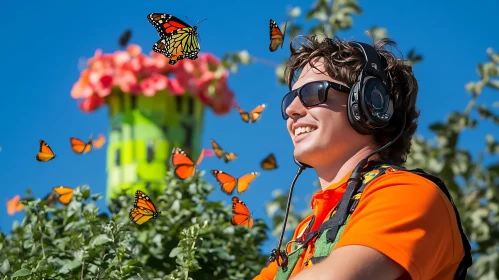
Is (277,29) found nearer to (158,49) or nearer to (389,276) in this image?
(158,49)

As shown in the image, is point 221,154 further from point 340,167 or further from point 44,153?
point 340,167

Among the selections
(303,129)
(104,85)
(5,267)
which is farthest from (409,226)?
(104,85)

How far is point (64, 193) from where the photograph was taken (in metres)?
3.49

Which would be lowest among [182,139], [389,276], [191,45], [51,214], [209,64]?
[389,276]

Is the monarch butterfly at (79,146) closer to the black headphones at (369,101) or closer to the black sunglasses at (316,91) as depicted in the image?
the black sunglasses at (316,91)

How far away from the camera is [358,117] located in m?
2.44

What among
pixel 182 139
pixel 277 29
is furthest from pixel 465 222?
pixel 277 29

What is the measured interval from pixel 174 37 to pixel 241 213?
70cm

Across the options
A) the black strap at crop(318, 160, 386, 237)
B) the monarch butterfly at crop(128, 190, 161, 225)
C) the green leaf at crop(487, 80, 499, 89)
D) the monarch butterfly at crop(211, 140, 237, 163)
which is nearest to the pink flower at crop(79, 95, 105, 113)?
the green leaf at crop(487, 80, 499, 89)

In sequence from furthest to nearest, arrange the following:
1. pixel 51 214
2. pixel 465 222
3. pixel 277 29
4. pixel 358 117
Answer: pixel 465 222 < pixel 51 214 < pixel 277 29 < pixel 358 117

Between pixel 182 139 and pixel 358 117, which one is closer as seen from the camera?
pixel 358 117

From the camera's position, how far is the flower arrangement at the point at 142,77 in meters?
7.54

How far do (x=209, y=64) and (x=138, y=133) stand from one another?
2.80 feet

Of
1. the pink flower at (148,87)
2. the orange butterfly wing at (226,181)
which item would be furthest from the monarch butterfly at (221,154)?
the pink flower at (148,87)
